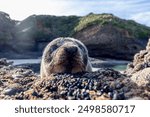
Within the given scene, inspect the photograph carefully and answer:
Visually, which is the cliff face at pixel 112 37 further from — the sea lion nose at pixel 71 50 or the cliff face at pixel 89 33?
the sea lion nose at pixel 71 50

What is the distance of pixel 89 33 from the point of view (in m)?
45.8

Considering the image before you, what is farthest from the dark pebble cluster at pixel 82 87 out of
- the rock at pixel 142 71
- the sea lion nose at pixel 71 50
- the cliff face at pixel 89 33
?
the cliff face at pixel 89 33

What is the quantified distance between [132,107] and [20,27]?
42.1 meters

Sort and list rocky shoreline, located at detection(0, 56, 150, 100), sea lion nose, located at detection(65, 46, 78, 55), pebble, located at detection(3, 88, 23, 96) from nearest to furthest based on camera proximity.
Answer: rocky shoreline, located at detection(0, 56, 150, 100) → pebble, located at detection(3, 88, 23, 96) → sea lion nose, located at detection(65, 46, 78, 55)

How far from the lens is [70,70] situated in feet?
28.2

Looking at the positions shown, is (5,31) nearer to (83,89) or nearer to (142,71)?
(142,71)

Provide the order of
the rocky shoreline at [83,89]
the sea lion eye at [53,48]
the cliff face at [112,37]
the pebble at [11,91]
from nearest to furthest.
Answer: the rocky shoreline at [83,89] < the pebble at [11,91] < the sea lion eye at [53,48] < the cliff face at [112,37]

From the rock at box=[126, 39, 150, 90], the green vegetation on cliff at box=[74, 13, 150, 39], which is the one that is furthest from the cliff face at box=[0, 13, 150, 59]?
the rock at box=[126, 39, 150, 90]

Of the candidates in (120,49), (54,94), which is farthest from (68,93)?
(120,49)

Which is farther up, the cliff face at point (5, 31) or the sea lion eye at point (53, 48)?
the sea lion eye at point (53, 48)

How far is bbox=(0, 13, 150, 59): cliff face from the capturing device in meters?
43.6

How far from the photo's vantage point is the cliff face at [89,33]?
43594 mm

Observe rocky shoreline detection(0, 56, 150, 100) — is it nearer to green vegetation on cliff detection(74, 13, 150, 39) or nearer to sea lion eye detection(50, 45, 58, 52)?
sea lion eye detection(50, 45, 58, 52)

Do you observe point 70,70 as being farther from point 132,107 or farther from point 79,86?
point 132,107
